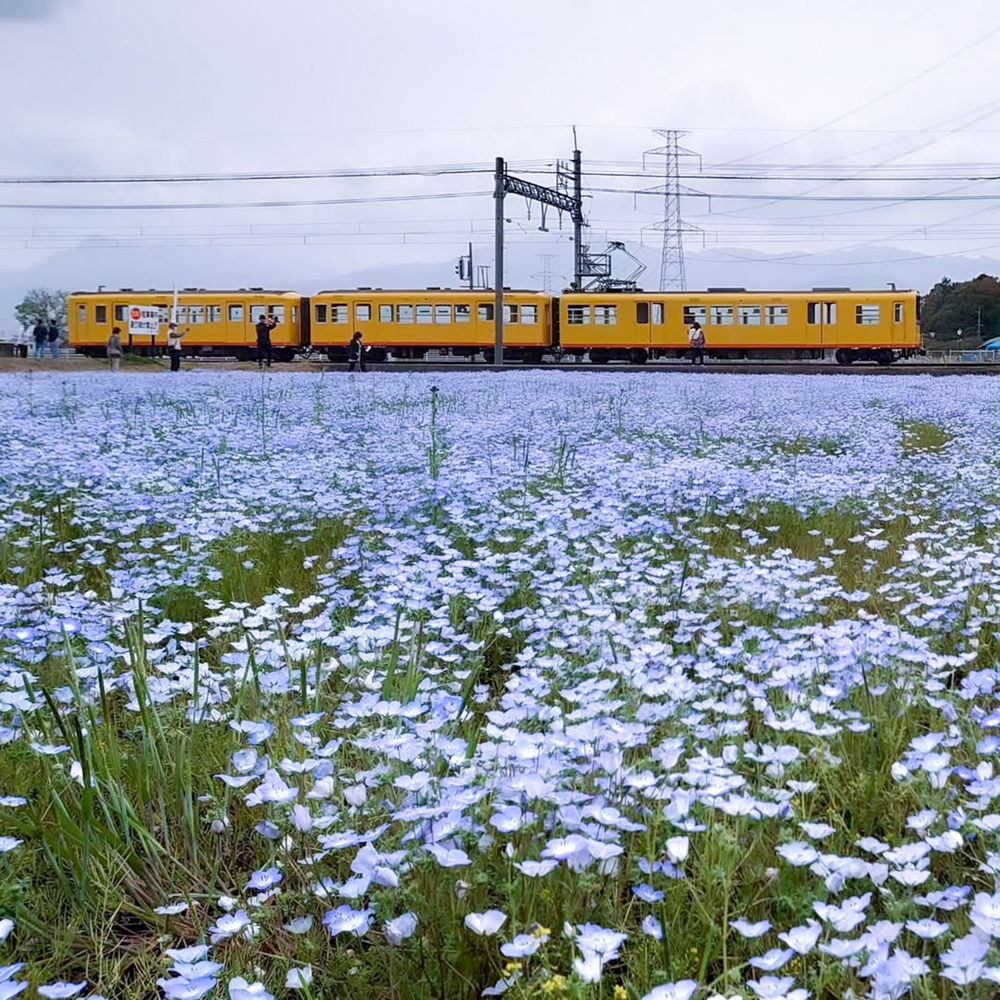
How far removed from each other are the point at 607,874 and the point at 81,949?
0.85 m

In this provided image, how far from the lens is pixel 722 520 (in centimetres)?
500

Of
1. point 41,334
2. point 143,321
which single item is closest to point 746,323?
point 143,321

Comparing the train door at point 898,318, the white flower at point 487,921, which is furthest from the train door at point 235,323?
the white flower at point 487,921

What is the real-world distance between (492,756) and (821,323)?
3271cm

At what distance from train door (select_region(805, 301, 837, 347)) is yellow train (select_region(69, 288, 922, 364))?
3 cm

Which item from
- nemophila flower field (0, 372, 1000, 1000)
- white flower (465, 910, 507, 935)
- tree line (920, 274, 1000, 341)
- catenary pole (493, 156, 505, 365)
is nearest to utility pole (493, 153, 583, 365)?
catenary pole (493, 156, 505, 365)

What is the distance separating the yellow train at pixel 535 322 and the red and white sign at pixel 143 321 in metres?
0.86

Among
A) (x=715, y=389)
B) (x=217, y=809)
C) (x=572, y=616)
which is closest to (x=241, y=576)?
(x=572, y=616)

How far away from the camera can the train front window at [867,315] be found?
32.0m

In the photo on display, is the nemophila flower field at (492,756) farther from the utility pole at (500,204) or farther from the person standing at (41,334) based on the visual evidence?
the person standing at (41,334)

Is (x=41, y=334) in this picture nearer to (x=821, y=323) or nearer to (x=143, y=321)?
(x=143, y=321)

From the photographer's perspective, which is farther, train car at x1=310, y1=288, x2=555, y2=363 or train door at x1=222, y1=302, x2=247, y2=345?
train door at x1=222, y1=302, x2=247, y2=345

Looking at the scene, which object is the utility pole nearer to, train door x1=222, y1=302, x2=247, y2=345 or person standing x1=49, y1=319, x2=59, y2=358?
train door x1=222, y1=302, x2=247, y2=345

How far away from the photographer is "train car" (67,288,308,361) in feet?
116
